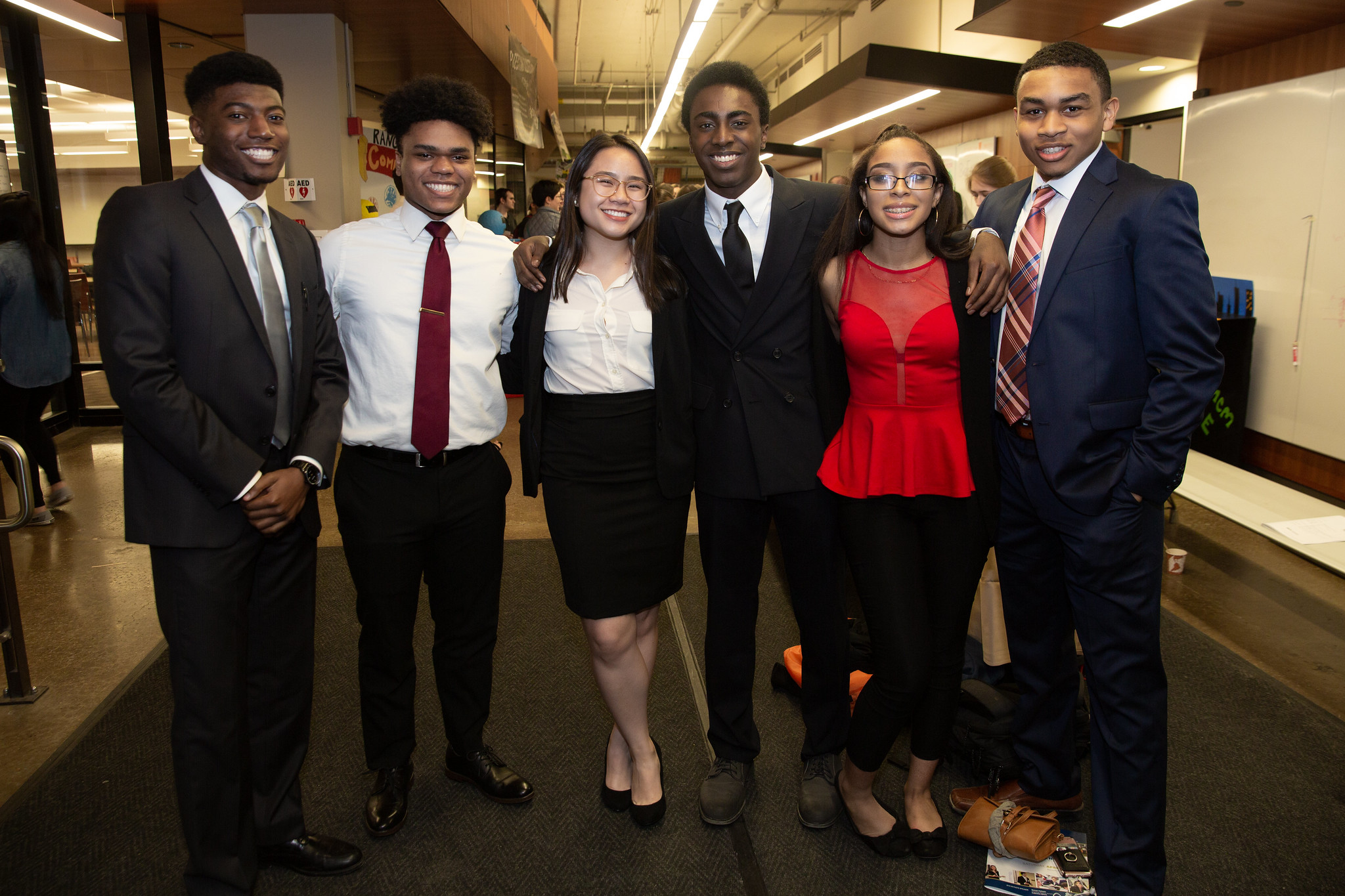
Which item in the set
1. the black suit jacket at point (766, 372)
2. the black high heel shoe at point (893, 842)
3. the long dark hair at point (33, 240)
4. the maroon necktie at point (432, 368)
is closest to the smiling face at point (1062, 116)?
the black suit jacket at point (766, 372)

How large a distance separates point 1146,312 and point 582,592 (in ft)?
5.00

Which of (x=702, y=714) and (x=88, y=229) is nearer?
(x=702, y=714)

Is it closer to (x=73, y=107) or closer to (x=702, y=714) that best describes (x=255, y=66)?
(x=702, y=714)

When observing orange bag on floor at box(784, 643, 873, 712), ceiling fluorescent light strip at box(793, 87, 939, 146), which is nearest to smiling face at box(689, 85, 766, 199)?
orange bag on floor at box(784, 643, 873, 712)

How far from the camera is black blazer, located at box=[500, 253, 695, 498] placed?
218cm

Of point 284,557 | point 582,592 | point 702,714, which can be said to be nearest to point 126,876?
point 284,557

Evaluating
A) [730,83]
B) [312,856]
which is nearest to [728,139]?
[730,83]

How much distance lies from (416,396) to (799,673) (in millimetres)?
1718

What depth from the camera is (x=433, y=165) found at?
86.4 inches

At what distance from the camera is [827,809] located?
7.83 feet

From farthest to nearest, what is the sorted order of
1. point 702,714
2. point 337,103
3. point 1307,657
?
point 337,103, point 1307,657, point 702,714

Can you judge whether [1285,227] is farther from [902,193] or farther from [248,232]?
[248,232]

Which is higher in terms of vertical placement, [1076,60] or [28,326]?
[1076,60]

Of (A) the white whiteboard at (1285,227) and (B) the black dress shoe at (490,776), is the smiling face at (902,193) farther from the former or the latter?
(A) the white whiteboard at (1285,227)
